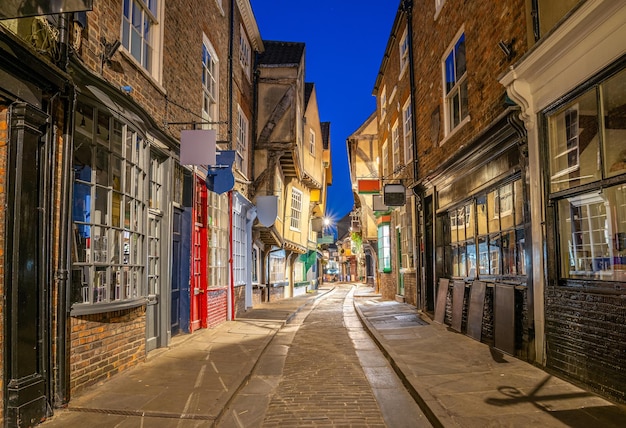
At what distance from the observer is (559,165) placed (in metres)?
6.16

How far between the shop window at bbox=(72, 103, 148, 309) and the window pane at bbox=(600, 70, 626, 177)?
19.7 feet

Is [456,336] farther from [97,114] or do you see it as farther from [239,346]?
[97,114]

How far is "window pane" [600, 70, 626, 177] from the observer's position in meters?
4.91

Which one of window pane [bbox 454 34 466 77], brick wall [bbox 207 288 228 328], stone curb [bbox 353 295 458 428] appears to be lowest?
stone curb [bbox 353 295 458 428]

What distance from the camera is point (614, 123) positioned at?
5.06 meters

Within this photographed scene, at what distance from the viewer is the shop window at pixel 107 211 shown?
18.7ft

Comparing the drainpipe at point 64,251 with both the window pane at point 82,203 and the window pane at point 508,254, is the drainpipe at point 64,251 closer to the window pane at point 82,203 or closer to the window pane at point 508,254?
the window pane at point 82,203

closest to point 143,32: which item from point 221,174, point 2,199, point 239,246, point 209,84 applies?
point 221,174

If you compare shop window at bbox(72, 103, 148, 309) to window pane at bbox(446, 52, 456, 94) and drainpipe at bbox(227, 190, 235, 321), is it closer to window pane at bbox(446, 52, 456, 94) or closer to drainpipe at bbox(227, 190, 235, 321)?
drainpipe at bbox(227, 190, 235, 321)

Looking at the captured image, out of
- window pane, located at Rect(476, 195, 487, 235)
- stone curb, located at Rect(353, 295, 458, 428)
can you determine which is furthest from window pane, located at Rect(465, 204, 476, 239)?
stone curb, located at Rect(353, 295, 458, 428)

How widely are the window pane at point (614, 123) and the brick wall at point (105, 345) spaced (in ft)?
20.2

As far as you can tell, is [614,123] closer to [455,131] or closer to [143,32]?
[455,131]

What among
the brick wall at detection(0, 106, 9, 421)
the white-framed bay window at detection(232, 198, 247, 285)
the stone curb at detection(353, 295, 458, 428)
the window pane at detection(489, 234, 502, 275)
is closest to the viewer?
the brick wall at detection(0, 106, 9, 421)

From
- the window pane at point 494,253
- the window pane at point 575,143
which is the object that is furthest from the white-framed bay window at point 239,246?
the window pane at point 575,143
